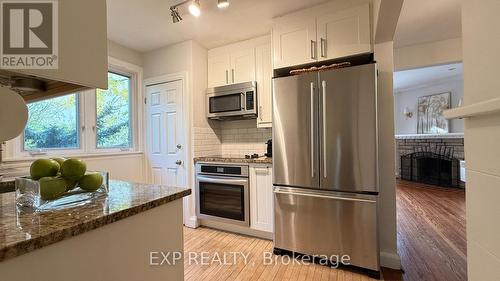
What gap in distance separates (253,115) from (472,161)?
240 centimetres

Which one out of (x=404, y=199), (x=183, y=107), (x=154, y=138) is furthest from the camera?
(x=404, y=199)

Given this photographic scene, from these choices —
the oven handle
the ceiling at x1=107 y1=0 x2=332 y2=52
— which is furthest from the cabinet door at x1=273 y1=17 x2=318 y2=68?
the oven handle

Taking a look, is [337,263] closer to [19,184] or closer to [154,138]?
[19,184]

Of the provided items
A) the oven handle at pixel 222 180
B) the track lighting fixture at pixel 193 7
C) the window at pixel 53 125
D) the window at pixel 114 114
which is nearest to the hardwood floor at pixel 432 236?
the oven handle at pixel 222 180

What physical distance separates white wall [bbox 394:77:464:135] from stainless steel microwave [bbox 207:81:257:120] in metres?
5.65

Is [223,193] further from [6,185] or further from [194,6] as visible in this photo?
[194,6]

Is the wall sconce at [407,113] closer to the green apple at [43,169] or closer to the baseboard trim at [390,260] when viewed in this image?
the baseboard trim at [390,260]

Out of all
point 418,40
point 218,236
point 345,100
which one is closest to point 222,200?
point 218,236

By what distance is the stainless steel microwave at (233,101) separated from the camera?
2.78m

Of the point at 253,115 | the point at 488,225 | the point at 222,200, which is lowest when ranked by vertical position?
the point at 222,200

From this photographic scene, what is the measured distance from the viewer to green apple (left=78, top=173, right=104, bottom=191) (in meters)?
0.84

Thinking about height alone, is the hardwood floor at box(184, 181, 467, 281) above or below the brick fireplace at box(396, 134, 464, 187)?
below

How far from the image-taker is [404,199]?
4266mm

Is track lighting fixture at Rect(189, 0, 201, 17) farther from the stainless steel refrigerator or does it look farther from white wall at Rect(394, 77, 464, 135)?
white wall at Rect(394, 77, 464, 135)
